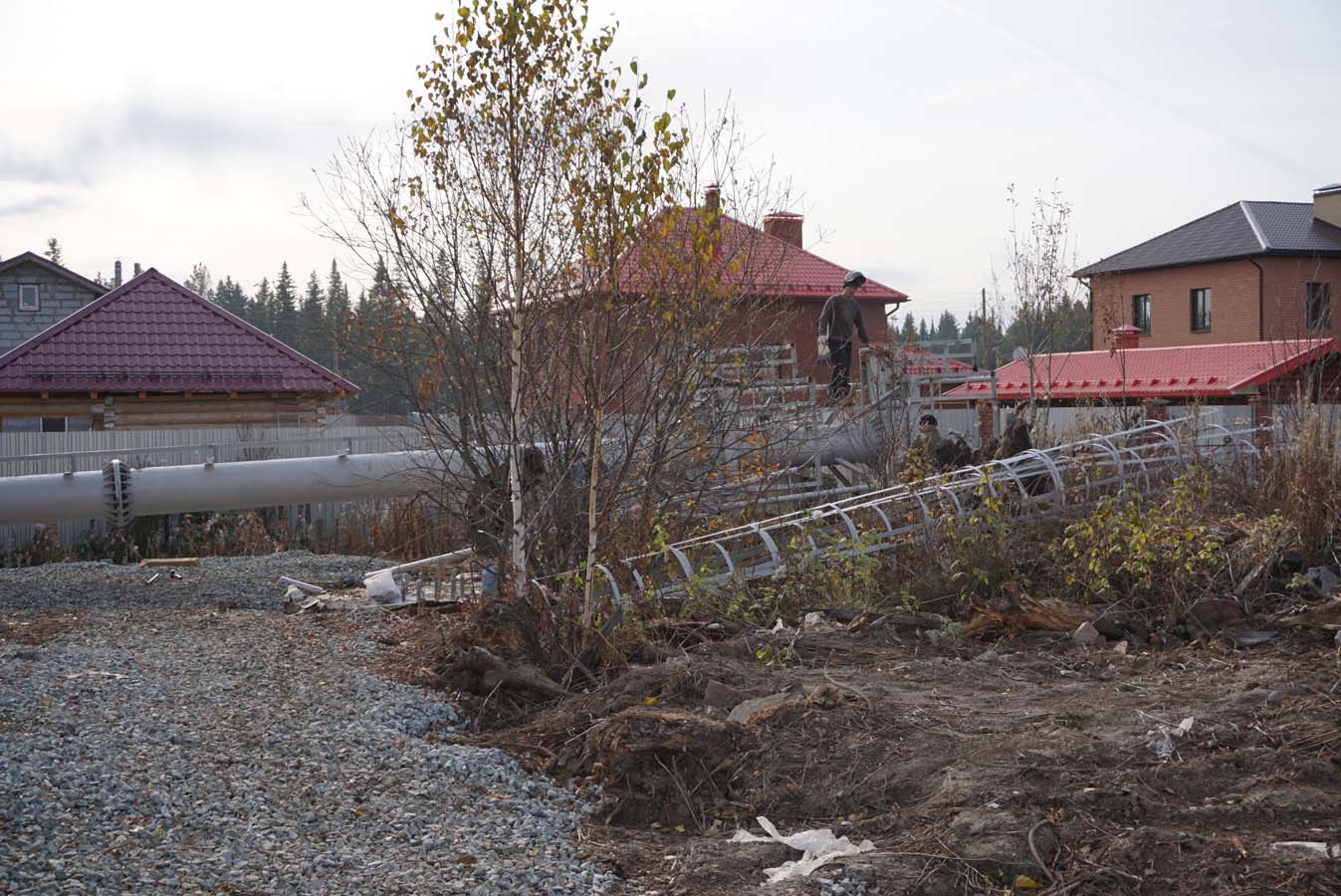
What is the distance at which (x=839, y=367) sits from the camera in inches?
505

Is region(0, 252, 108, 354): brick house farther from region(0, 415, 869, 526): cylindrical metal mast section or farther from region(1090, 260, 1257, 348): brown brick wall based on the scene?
region(1090, 260, 1257, 348): brown brick wall

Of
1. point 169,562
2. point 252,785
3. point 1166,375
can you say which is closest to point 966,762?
point 252,785

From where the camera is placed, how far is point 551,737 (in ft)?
18.8

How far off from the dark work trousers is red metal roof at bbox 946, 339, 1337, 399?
1258 centimetres

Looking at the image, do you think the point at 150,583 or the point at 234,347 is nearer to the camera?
the point at 150,583

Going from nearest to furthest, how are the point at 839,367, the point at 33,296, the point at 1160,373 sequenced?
1. the point at 839,367
2. the point at 1160,373
3. the point at 33,296

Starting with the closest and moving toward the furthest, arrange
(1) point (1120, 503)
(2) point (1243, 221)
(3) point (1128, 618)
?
(3) point (1128, 618), (1) point (1120, 503), (2) point (1243, 221)

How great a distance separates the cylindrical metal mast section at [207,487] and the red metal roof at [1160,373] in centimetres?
1538

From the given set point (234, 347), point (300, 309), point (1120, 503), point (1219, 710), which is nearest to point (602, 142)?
point (1219, 710)

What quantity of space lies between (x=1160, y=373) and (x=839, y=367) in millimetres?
18330

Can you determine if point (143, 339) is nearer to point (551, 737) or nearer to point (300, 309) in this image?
point (551, 737)

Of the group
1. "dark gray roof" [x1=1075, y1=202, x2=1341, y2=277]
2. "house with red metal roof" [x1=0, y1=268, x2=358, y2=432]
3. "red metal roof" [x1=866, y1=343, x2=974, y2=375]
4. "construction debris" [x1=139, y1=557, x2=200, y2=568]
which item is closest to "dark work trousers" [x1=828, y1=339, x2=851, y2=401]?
"red metal roof" [x1=866, y1=343, x2=974, y2=375]

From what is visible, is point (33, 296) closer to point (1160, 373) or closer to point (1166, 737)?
point (1160, 373)

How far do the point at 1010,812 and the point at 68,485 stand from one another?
10589mm
